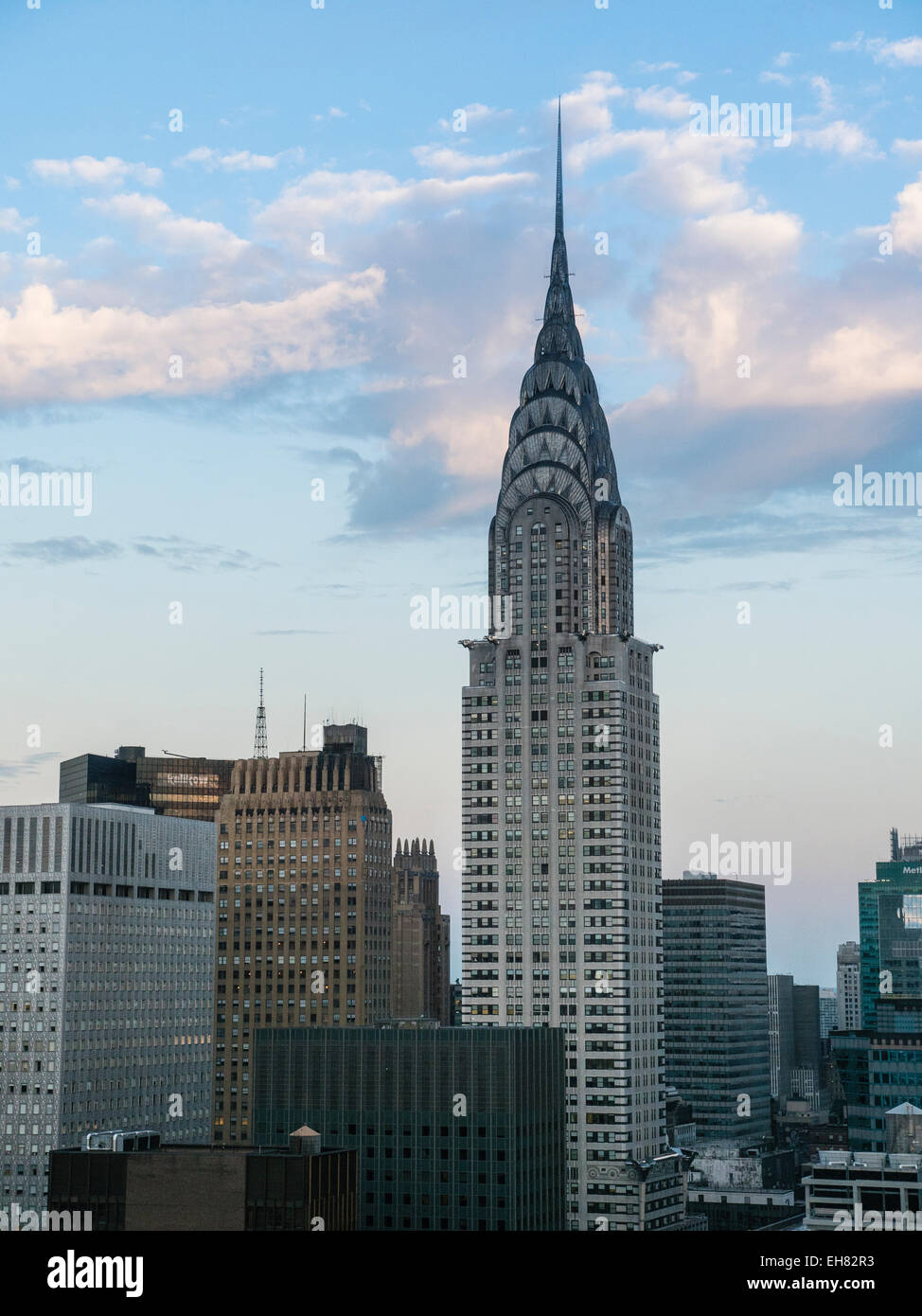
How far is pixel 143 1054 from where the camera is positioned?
199000 mm

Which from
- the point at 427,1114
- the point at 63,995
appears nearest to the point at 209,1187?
the point at 427,1114

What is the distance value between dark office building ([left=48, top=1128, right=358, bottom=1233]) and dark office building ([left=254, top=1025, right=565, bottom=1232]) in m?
24.1

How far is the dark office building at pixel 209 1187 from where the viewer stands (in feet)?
373

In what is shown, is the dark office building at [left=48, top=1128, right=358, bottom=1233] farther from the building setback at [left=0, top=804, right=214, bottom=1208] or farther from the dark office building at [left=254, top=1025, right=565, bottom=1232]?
the building setback at [left=0, top=804, right=214, bottom=1208]

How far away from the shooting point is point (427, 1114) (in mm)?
148500

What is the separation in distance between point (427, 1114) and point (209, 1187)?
35.7 metres

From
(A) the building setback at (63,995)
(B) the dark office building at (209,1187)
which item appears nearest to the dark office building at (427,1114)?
(B) the dark office building at (209,1187)

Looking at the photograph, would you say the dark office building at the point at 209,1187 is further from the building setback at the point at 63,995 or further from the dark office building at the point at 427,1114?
the building setback at the point at 63,995

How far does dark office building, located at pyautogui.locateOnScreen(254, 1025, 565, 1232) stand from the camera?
14500cm

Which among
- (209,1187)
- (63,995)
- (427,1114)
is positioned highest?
(63,995)

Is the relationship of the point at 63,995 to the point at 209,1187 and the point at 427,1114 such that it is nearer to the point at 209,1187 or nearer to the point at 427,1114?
the point at 427,1114

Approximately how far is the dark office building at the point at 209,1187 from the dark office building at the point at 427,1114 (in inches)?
948
